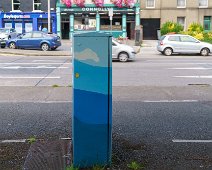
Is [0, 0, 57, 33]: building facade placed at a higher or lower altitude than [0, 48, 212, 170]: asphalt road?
higher

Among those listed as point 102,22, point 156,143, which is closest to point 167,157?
point 156,143

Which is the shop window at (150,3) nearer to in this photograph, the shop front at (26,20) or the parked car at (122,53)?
the shop front at (26,20)

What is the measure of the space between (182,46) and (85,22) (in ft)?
71.2

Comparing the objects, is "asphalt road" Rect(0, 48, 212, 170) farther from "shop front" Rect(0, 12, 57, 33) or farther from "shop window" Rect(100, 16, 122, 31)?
"shop front" Rect(0, 12, 57, 33)

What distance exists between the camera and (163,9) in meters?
45.7

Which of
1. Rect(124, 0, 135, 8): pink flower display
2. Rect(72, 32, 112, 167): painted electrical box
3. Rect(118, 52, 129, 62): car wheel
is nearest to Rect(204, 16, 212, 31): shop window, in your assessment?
Rect(124, 0, 135, 8): pink flower display

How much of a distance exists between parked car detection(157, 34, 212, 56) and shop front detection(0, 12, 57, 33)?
72.3ft

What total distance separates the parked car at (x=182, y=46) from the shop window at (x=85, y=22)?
20.4m

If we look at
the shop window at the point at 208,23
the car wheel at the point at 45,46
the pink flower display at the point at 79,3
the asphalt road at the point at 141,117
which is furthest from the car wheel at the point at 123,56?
the shop window at the point at 208,23

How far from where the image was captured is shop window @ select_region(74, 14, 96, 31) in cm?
4503

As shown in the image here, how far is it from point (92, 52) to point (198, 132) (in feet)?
9.62

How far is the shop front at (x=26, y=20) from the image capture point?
45.1 meters

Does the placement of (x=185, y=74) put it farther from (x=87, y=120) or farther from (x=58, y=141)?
(x=87, y=120)

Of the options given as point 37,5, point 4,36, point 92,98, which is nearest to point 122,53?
point 4,36
